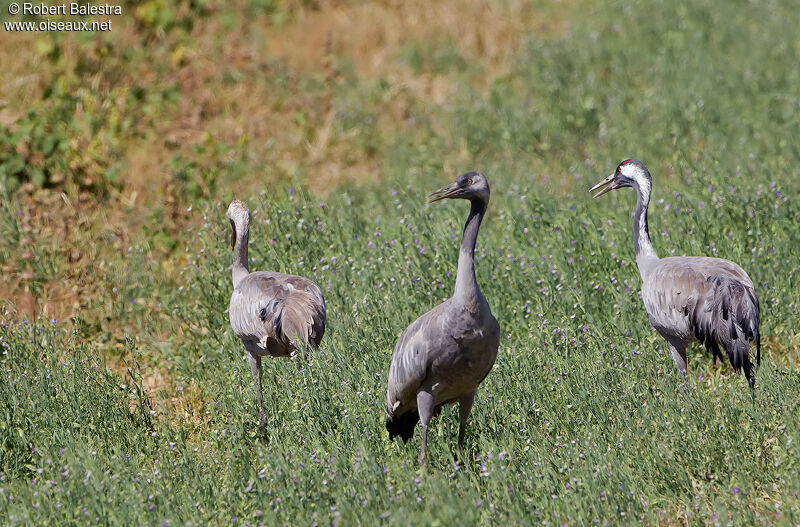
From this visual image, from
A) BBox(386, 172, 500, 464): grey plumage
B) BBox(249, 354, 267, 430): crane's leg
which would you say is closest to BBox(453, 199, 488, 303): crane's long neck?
BBox(386, 172, 500, 464): grey plumage

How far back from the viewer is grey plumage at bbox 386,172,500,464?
5863 millimetres

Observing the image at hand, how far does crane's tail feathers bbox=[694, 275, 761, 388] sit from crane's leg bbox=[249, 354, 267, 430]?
314 centimetres

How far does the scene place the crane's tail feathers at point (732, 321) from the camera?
6.58m

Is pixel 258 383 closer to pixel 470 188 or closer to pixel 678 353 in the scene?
pixel 470 188

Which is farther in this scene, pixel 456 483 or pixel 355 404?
pixel 355 404

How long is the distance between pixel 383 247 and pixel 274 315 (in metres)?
2.17

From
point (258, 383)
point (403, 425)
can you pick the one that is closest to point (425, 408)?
point (403, 425)

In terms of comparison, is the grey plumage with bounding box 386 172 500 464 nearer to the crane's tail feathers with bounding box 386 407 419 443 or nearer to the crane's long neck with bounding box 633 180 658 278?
the crane's tail feathers with bounding box 386 407 419 443

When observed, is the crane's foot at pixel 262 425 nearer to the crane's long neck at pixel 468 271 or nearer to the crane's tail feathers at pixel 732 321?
the crane's long neck at pixel 468 271

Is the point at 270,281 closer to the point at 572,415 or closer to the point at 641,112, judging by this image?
the point at 572,415

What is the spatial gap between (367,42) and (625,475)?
35.4ft

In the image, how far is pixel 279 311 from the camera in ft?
23.3

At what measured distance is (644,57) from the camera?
13656 mm

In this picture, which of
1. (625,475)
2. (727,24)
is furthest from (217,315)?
(727,24)
